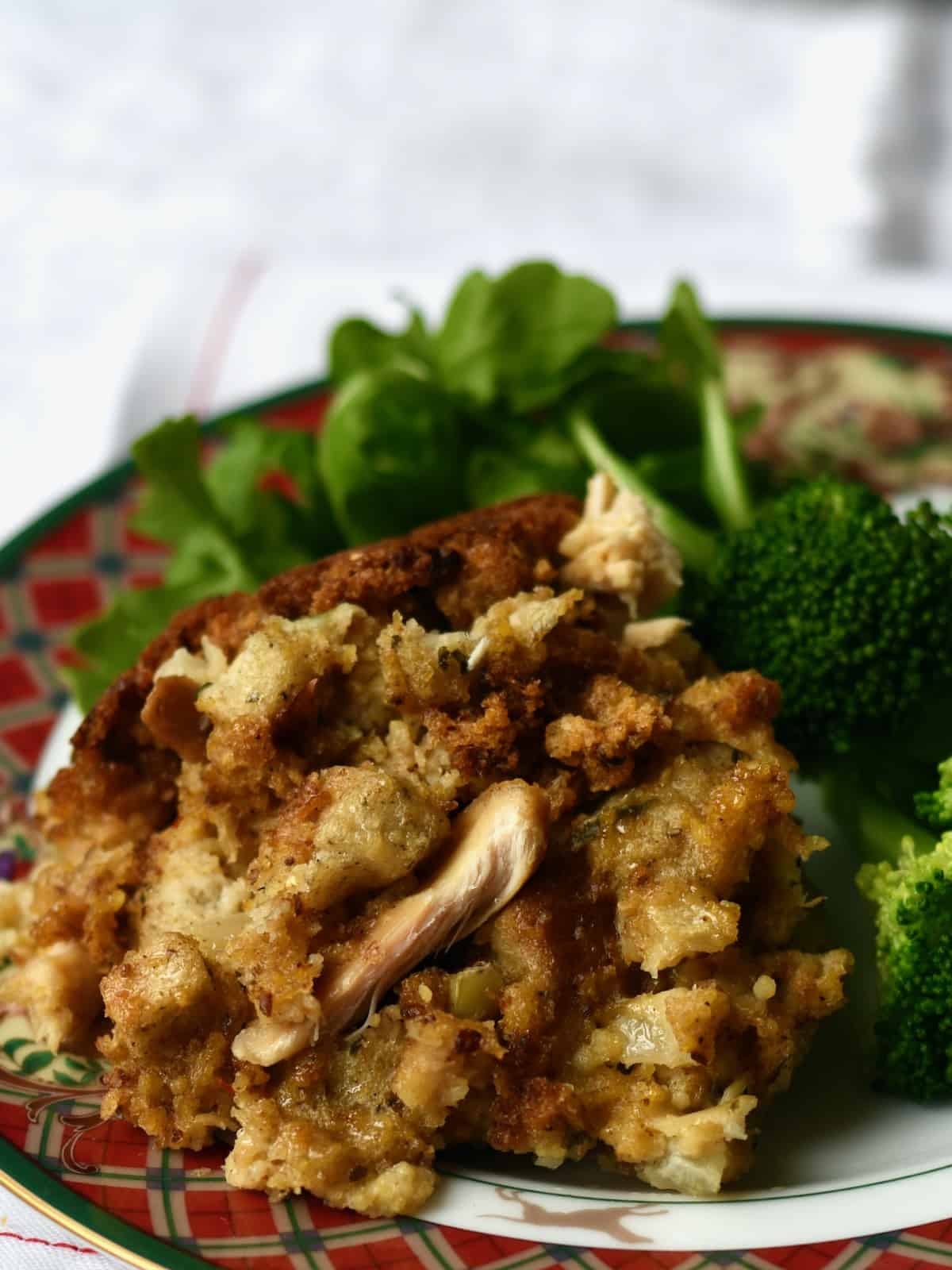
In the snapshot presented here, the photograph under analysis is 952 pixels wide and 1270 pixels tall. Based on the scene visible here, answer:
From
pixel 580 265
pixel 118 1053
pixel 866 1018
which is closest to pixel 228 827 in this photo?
pixel 118 1053

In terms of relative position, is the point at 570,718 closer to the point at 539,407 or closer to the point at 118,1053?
the point at 118,1053

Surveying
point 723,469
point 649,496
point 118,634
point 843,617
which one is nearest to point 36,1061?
point 118,634

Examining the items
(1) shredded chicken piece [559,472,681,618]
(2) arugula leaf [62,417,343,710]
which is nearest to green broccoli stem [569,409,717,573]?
(1) shredded chicken piece [559,472,681,618]

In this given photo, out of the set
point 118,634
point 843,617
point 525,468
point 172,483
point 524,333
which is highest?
point 524,333

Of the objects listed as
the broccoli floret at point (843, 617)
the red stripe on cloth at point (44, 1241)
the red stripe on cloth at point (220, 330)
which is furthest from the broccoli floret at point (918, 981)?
the red stripe on cloth at point (220, 330)

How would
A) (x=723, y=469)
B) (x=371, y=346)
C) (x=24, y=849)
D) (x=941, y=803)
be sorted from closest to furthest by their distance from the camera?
1. (x=941, y=803)
2. (x=24, y=849)
3. (x=723, y=469)
4. (x=371, y=346)

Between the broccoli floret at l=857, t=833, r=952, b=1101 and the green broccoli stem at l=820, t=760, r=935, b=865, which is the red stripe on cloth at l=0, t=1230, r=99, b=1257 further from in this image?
the green broccoli stem at l=820, t=760, r=935, b=865

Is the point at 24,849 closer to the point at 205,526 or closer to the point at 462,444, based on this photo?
the point at 205,526
